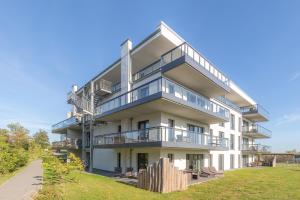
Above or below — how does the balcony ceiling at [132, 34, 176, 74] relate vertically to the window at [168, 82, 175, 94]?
above

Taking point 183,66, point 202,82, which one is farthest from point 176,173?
point 202,82

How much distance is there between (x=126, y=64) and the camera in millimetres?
22047

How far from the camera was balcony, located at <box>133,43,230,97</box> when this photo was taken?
17.2 m

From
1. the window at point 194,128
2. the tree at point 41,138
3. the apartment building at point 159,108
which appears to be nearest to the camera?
the apartment building at point 159,108

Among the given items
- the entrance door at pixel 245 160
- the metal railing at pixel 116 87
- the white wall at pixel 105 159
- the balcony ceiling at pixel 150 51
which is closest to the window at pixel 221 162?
the entrance door at pixel 245 160

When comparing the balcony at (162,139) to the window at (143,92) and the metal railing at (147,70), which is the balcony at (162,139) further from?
the metal railing at (147,70)

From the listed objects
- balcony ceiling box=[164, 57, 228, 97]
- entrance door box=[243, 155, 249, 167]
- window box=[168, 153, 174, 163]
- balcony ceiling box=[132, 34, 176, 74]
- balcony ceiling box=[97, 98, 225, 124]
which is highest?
balcony ceiling box=[132, 34, 176, 74]

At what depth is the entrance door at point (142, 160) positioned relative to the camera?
1957 cm

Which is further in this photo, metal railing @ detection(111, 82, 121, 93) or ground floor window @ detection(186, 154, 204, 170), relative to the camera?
metal railing @ detection(111, 82, 121, 93)

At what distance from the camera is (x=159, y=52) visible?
2066cm

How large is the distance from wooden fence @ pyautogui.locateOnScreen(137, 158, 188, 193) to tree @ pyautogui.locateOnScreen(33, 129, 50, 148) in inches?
2189

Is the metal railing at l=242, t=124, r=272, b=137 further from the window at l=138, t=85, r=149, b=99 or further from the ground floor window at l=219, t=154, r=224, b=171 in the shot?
the window at l=138, t=85, r=149, b=99

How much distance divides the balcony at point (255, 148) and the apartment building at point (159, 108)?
23.6ft

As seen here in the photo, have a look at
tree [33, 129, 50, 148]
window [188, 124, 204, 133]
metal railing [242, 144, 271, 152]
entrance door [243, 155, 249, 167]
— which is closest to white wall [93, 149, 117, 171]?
window [188, 124, 204, 133]
